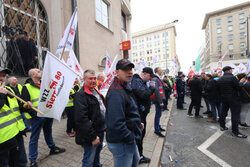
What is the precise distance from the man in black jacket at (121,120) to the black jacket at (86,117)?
0.36 m

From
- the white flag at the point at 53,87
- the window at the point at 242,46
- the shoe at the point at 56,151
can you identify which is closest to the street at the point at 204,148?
the shoe at the point at 56,151

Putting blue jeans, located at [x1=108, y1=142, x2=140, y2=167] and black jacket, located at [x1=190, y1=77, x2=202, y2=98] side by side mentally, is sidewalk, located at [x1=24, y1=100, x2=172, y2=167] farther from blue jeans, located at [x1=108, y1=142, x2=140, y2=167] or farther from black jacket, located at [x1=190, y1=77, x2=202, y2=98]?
black jacket, located at [x1=190, y1=77, x2=202, y2=98]

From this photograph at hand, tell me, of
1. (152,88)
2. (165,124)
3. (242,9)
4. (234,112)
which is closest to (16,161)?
(152,88)

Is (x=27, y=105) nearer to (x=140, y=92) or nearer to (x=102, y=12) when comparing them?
(x=140, y=92)

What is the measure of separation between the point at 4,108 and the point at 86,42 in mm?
6322

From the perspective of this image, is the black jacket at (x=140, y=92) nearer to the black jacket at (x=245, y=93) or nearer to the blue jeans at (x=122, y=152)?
the blue jeans at (x=122, y=152)

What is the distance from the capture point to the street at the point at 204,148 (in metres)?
2.92

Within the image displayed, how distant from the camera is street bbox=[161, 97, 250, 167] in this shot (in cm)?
292

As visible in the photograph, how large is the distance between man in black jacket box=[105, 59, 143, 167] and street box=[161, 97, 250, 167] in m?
1.77

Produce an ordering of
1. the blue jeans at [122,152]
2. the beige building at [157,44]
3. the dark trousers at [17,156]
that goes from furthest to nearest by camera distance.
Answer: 1. the beige building at [157,44]
2. the dark trousers at [17,156]
3. the blue jeans at [122,152]

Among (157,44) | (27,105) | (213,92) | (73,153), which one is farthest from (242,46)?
(27,105)

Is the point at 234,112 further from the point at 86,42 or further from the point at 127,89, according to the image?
the point at 86,42

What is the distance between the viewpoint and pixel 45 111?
7.53 ft

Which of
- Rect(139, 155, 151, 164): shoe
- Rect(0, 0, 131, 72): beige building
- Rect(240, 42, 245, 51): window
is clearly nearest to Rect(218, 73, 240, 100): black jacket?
Rect(139, 155, 151, 164): shoe
